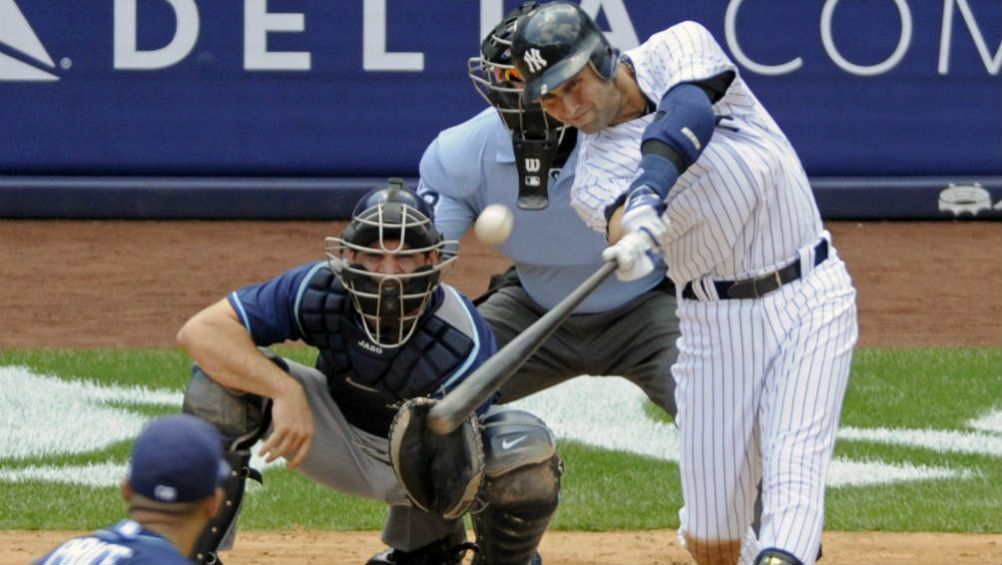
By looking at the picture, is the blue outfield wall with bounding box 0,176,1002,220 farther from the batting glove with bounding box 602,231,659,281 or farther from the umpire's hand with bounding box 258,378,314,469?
the batting glove with bounding box 602,231,659,281

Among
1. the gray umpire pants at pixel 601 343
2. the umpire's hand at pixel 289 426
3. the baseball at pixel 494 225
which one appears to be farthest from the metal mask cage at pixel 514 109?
the umpire's hand at pixel 289 426

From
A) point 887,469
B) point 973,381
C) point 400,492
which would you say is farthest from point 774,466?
point 973,381

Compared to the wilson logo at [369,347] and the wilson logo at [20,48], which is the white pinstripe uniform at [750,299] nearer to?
the wilson logo at [369,347]

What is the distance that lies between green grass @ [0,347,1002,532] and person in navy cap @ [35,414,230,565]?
3078mm

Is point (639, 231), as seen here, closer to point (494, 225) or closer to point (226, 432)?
point (494, 225)

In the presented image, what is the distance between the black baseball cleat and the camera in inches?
224

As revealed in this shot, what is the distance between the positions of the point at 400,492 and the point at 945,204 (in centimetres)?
706

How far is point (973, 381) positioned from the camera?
8805 mm

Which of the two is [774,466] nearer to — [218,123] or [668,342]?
[668,342]

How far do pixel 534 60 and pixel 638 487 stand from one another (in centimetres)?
284

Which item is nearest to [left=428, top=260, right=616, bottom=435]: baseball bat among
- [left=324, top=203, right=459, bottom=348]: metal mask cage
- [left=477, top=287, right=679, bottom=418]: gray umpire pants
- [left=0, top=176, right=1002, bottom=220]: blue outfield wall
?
[left=324, top=203, right=459, bottom=348]: metal mask cage

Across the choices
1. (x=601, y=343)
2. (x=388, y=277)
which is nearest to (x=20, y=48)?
(x=601, y=343)

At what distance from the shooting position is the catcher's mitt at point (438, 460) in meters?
4.96

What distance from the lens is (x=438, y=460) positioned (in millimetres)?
5035
